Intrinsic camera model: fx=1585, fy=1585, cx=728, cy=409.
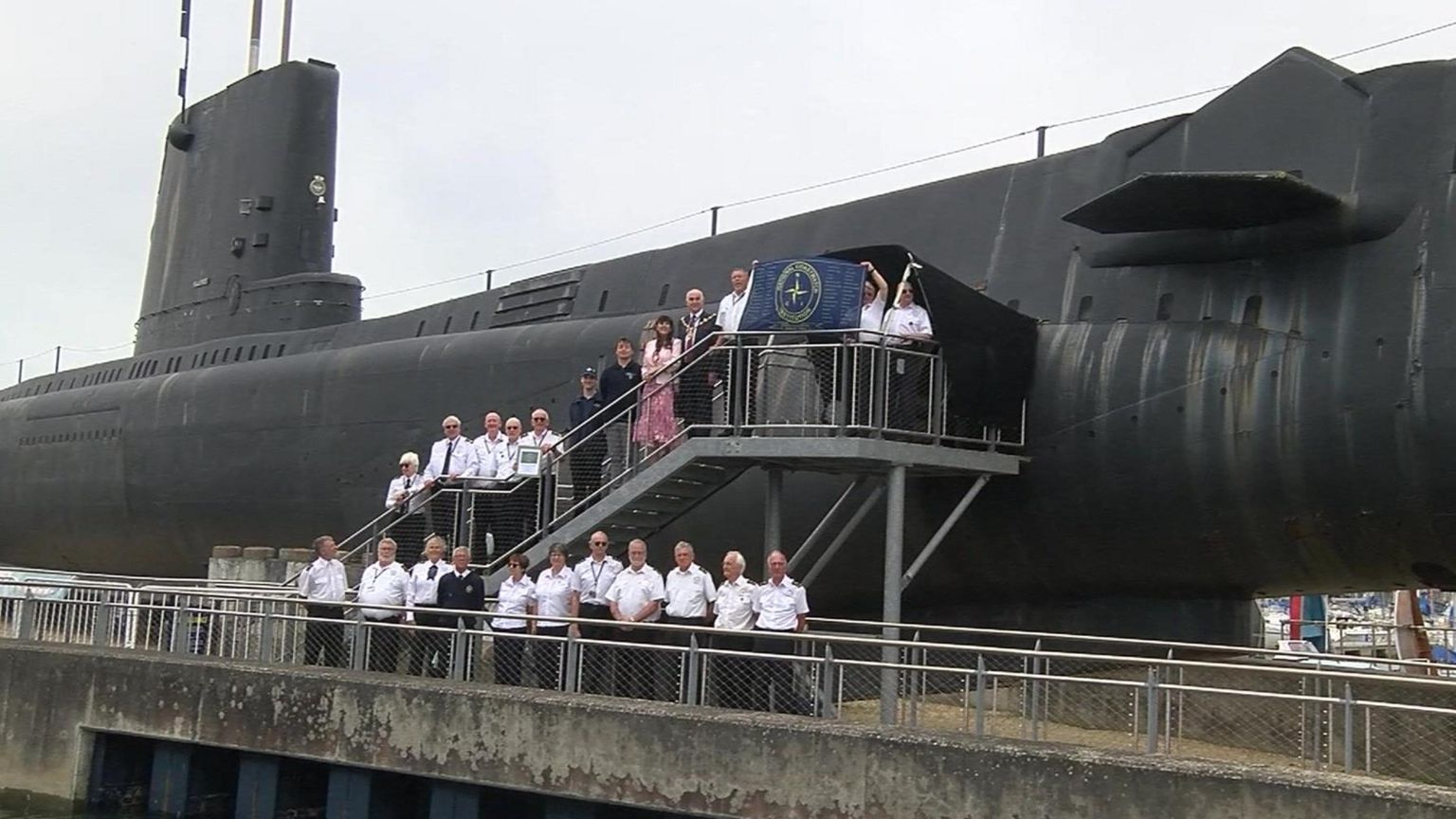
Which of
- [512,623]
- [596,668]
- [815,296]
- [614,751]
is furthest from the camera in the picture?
[815,296]

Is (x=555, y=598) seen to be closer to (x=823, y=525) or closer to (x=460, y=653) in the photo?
(x=460, y=653)

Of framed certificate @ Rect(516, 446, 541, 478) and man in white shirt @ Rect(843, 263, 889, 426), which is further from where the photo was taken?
framed certificate @ Rect(516, 446, 541, 478)

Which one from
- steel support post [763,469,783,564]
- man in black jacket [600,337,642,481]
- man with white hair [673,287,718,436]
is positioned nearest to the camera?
steel support post [763,469,783,564]

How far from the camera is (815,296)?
1324cm

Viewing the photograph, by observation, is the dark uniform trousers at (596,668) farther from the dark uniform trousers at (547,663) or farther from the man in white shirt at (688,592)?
the man in white shirt at (688,592)

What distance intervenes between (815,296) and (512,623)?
12.1 feet

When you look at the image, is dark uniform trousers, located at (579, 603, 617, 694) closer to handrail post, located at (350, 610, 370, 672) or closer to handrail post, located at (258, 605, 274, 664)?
handrail post, located at (350, 610, 370, 672)

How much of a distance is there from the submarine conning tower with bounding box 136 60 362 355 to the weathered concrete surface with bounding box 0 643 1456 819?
12.9 metres

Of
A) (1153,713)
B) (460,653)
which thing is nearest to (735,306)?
(460,653)

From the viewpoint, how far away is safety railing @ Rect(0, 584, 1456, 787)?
1057 cm

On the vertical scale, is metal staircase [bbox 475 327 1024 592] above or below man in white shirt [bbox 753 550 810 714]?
above

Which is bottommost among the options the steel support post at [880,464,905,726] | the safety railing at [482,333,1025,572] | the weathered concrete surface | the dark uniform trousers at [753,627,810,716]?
the weathered concrete surface

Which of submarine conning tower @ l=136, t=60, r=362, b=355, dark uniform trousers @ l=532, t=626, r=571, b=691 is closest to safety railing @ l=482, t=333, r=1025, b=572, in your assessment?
dark uniform trousers @ l=532, t=626, r=571, b=691

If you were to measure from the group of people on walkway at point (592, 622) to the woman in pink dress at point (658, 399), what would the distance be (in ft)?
4.06
